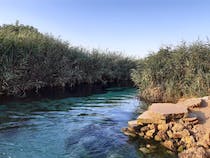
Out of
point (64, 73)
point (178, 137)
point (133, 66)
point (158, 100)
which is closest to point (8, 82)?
point (64, 73)

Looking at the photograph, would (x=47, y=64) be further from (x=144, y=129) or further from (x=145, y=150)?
(x=145, y=150)

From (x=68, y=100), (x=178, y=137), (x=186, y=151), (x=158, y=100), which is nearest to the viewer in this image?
(x=186, y=151)

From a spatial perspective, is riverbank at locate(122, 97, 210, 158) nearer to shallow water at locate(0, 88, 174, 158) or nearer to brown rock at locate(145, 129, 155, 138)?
brown rock at locate(145, 129, 155, 138)

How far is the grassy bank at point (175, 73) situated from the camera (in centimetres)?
1453

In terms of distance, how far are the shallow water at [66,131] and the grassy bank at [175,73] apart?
188 centimetres

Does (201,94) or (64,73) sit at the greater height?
(64,73)

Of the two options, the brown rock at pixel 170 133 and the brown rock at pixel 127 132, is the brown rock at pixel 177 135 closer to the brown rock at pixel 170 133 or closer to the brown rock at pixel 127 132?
the brown rock at pixel 170 133

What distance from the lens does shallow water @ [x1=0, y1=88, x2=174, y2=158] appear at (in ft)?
24.4

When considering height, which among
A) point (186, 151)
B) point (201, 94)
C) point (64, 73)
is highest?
point (64, 73)

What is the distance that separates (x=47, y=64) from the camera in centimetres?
2127

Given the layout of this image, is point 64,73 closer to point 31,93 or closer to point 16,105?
point 31,93

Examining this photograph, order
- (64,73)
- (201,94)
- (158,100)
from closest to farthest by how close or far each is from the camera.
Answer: (201,94) < (158,100) < (64,73)

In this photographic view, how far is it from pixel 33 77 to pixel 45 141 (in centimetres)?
1198

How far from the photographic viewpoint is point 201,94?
13.7m
